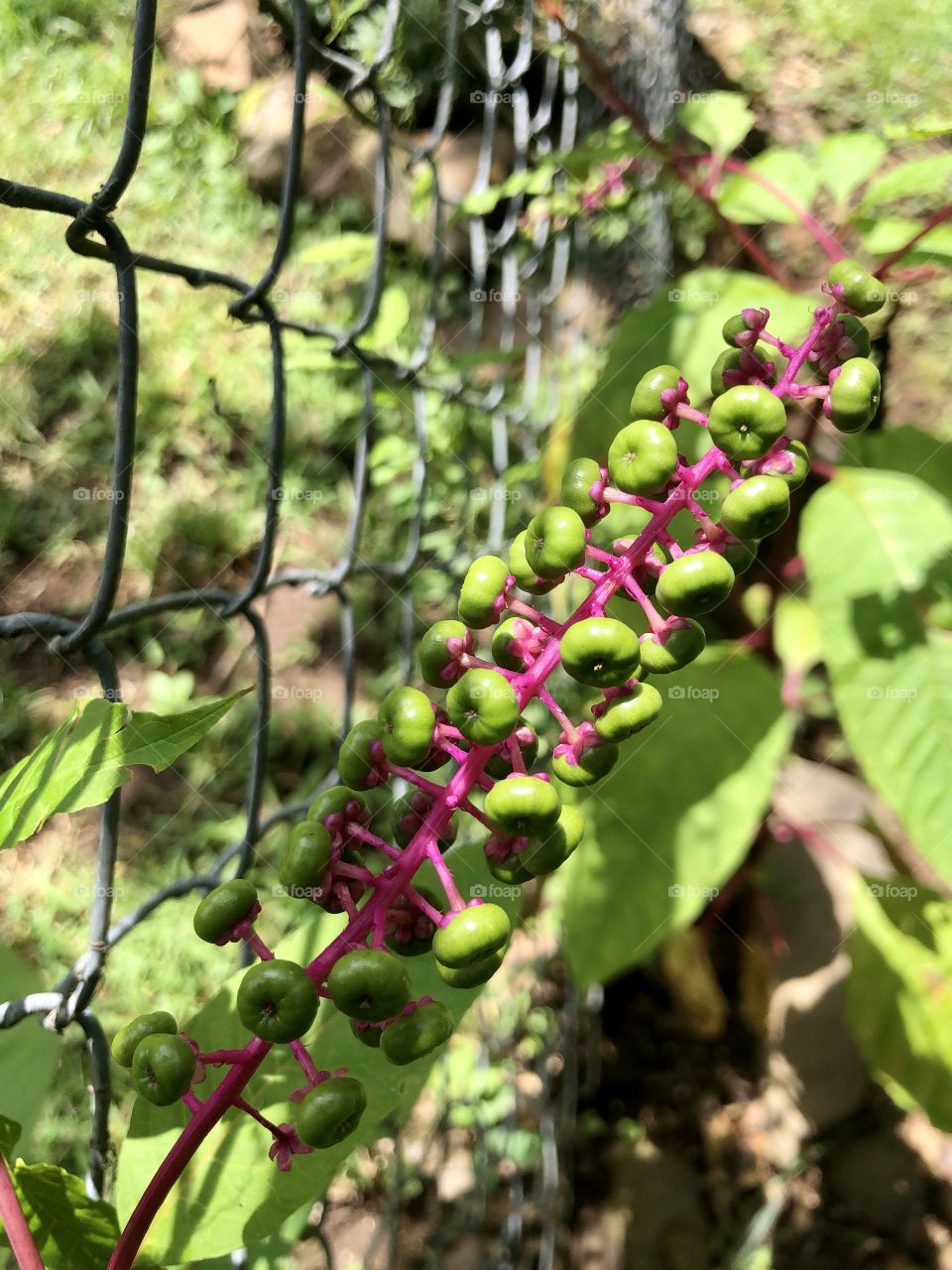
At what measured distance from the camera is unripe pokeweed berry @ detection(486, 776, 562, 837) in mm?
753

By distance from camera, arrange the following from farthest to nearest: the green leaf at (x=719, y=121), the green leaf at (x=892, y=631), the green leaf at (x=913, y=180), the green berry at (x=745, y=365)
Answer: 1. the green leaf at (x=719, y=121)
2. the green leaf at (x=913, y=180)
3. the green leaf at (x=892, y=631)
4. the green berry at (x=745, y=365)

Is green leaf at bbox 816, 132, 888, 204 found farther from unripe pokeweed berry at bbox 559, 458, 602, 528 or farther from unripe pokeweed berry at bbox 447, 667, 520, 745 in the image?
unripe pokeweed berry at bbox 447, 667, 520, 745

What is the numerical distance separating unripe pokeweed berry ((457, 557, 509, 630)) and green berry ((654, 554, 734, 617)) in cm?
14

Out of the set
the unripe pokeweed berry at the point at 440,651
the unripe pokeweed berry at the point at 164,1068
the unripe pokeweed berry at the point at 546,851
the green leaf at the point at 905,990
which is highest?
the unripe pokeweed berry at the point at 440,651

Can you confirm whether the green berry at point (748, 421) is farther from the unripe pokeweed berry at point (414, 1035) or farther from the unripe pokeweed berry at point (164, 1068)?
the unripe pokeweed berry at point (164, 1068)

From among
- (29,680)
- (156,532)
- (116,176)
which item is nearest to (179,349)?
(156,532)

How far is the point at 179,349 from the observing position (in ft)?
11.9

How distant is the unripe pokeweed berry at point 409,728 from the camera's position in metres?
0.79

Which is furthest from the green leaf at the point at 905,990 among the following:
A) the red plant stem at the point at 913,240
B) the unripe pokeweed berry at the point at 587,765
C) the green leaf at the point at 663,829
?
the unripe pokeweed berry at the point at 587,765

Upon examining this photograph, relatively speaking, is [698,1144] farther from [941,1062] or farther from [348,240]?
[348,240]

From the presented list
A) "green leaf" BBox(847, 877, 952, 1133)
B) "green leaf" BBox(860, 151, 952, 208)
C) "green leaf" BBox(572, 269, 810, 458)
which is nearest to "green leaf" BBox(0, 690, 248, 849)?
"green leaf" BBox(572, 269, 810, 458)

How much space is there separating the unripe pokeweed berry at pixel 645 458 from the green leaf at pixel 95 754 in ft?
1.25

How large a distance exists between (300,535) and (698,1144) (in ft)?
7.58

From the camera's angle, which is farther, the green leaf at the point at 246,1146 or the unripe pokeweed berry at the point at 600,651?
the green leaf at the point at 246,1146
